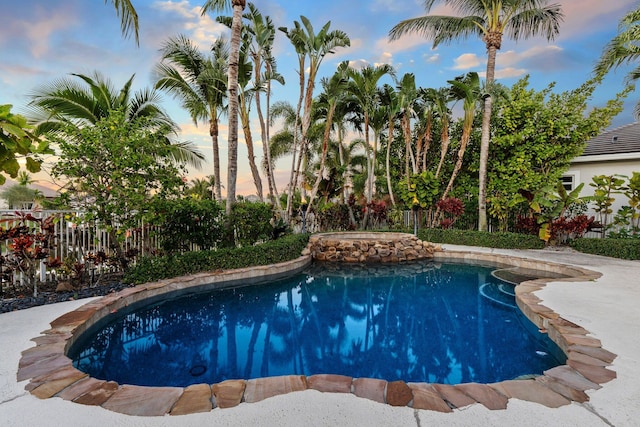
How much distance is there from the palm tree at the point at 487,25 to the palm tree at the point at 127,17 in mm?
10611

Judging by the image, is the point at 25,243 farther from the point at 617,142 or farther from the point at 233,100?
the point at 617,142

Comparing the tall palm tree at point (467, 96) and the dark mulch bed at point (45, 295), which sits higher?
the tall palm tree at point (467, 96)

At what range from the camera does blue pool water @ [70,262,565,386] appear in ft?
11.2

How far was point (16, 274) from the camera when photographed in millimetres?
5312

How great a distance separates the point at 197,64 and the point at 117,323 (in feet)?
33.9

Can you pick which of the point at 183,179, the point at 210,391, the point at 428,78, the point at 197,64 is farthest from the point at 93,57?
the point at 428,78

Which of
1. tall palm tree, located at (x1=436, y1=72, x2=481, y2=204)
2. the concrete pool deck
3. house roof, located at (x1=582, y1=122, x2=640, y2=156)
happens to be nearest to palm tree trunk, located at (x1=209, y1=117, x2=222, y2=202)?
tall palm tree, located at (x1=436, y1=72, x2=481, y2=204)

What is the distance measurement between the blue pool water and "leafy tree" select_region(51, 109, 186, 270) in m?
1.87

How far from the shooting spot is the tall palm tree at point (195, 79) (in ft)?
36.6

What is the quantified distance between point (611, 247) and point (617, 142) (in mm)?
6708

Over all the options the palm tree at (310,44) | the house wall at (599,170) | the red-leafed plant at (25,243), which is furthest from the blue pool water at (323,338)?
the house wall at (599,170)

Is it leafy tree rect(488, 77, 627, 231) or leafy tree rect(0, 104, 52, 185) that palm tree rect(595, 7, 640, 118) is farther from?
leafy tree rect(0, 104, 52, 185)

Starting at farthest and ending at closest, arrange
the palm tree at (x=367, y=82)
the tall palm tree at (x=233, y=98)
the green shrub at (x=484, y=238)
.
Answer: the palm tree at (x=367, y=82) → the green shrub at (x=484, y=238) → the tall palm tree at (x=233, y=98)

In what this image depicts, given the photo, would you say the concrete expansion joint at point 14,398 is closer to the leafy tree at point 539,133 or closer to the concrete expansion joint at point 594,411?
the concrete expansion joint at point 594,411
